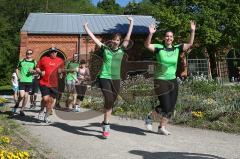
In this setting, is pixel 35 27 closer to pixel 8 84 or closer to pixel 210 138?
pixel 8 84

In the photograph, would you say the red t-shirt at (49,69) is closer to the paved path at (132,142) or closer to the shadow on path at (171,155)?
the paved path at (132,142)

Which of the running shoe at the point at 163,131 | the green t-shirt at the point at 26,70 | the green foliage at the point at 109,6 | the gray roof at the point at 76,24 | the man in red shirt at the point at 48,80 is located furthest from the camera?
the green foliage at the point at 109,6

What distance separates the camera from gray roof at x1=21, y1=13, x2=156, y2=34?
35375 millimetres

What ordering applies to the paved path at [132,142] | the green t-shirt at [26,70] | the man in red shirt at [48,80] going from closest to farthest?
the paved path at [132,142], the man in red shirt at [48,80], the green t-shirt at [26,70]

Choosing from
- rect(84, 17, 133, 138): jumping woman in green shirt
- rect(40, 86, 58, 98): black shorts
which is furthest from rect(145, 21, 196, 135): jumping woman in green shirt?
rect(40, 86, 58, 98): black shorts

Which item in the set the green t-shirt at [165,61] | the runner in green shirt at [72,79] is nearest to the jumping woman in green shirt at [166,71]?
the green t-shirt at [165,61]

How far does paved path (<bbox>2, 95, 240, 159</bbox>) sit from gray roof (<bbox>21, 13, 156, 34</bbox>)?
25493 millimetres

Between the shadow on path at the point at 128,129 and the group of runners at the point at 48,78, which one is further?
the group of runners at the point at 48,78

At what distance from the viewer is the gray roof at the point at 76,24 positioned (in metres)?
35.4

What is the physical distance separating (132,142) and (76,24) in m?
30.3

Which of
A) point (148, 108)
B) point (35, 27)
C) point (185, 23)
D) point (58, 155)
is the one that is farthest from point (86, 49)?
Result: point (58, 155)

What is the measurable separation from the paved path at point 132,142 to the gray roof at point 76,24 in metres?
25.5

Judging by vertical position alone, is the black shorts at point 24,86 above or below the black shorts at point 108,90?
below

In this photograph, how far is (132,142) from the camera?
26.6ft
